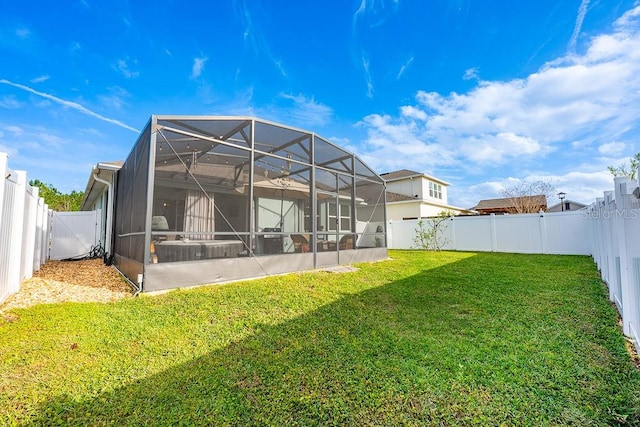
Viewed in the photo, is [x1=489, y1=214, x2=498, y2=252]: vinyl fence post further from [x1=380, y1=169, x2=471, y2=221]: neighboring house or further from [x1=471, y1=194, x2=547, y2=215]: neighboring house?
[x1=471, y1=194, x2=547, y2=215]: neighboring house

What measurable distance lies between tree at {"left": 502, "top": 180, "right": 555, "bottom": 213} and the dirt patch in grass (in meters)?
27.4

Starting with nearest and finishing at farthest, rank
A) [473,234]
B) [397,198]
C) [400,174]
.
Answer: [473,234] → [397,198] → [400,174]

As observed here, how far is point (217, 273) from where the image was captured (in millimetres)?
5727

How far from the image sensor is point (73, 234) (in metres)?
10.1

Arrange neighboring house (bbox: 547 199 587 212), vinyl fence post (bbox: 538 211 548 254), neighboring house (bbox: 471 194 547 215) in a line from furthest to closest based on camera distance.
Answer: neighboring house (bbox: 471 194 547 215) < neighboring house (bbox: 547 199 587 212) < vinyl fence post (bbox: 538 211 548 254)

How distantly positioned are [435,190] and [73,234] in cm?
2164

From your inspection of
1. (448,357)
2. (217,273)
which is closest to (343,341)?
(448,357)

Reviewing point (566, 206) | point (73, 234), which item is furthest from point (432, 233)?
point (566, 206)

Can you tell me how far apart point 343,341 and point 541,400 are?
1.73 metres

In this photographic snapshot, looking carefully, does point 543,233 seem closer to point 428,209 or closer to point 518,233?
point 518,233

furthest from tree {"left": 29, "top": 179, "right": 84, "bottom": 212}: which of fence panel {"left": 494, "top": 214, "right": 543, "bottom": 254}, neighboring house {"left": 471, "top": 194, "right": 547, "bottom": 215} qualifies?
neighboring house {"left": 471, "top": 194, "right": 547, "bottom": 215}

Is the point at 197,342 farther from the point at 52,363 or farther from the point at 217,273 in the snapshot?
the point at 217,273

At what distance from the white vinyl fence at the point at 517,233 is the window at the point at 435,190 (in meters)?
7.15

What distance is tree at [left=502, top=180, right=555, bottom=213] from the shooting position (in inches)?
916
